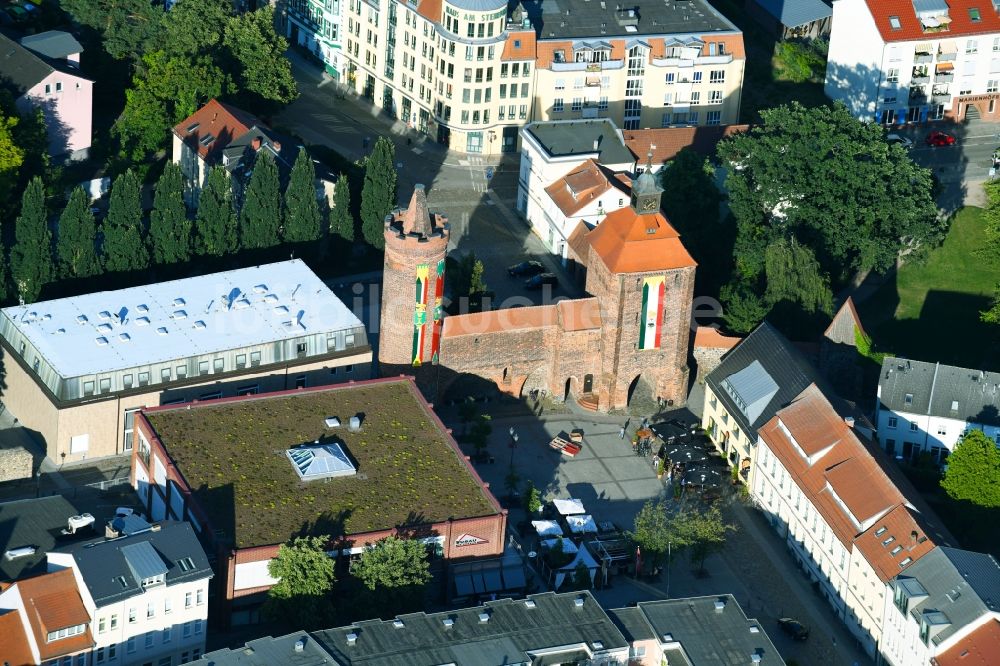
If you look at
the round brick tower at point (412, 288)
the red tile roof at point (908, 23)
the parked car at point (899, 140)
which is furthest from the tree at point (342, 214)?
the red tile roof at point (908, 23)

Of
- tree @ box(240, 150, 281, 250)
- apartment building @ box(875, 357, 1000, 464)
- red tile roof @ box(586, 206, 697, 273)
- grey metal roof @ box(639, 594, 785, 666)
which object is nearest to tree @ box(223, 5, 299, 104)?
tree @ box(240, 150, 281, 250)

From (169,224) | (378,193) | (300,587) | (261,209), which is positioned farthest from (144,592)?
(378,193)

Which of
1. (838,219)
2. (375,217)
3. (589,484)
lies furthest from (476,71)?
(589,484)

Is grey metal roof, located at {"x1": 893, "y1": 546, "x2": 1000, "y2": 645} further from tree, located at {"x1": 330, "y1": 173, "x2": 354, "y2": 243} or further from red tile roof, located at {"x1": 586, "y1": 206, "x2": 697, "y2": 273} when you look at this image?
tree, located at {"x1": 330, "y1": 173, "x2": 354, "y2": 243}

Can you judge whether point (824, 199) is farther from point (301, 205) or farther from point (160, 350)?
point (160, 350)

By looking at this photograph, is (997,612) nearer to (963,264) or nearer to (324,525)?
(324,525)

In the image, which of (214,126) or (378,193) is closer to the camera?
(378,193)
